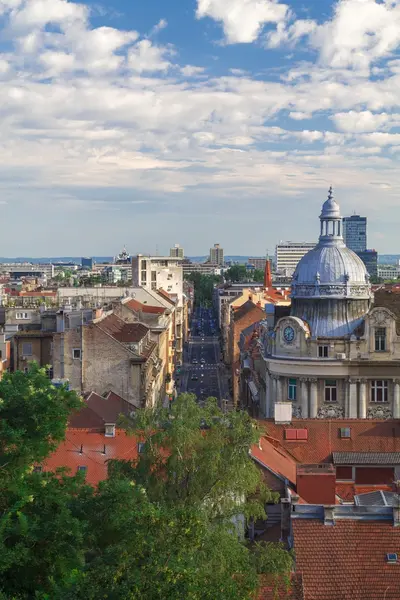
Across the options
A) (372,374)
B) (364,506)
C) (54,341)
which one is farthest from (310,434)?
(54,341)

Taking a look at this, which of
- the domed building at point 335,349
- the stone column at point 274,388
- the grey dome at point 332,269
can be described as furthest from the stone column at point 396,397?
the stone column at point 274,388

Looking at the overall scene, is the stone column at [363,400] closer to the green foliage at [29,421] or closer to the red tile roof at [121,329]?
the red tile roof at [121,329]

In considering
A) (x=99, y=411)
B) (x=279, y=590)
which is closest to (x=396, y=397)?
(x=99, y=411)

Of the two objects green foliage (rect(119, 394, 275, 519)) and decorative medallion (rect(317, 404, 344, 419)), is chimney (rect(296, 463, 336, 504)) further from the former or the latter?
decorative medallion (rect(317, 404, 344, 419))

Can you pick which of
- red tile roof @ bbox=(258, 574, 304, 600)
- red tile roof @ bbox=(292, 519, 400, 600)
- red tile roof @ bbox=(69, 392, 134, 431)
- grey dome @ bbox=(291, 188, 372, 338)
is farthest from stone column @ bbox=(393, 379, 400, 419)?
red tile roof @ bbox=(258, 574, 304, 600)

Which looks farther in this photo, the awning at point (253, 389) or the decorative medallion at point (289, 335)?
the awning at point (253, 389)

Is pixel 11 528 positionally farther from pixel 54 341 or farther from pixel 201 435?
pixel 54 341
